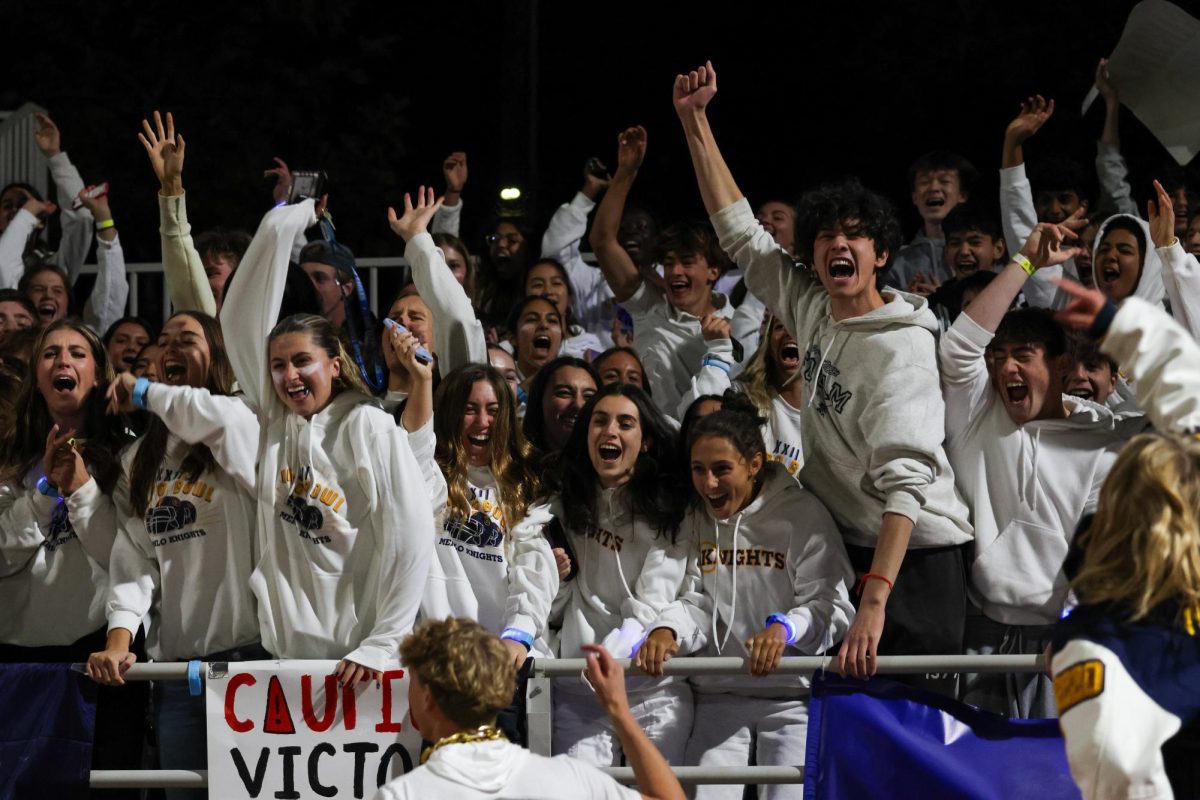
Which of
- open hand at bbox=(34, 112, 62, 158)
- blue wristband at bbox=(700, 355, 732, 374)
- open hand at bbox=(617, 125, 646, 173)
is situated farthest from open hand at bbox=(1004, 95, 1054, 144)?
open hand at bbox=(34, 112, 62, 158)

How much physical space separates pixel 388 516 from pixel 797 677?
4.92 feet

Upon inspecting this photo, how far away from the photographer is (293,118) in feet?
45.9

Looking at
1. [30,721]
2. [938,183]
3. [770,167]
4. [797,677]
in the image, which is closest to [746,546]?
[797,677]

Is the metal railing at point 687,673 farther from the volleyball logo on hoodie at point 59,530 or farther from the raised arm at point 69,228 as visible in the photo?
the raised arm at point 69,228

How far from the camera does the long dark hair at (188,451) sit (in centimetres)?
672

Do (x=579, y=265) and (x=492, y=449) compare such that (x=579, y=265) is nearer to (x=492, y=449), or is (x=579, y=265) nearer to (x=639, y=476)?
(x=492, y=449)

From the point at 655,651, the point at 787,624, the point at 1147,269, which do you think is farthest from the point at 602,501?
the point at 1147,269

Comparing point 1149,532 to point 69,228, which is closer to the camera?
point 1149,532

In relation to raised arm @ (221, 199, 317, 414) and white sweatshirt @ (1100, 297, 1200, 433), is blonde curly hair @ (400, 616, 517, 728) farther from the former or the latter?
raised arm @ (221, 199, 317, 414)

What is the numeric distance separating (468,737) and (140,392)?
2.23 metres

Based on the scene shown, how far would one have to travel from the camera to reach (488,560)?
6.94 m

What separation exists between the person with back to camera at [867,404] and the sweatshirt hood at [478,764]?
156 cm

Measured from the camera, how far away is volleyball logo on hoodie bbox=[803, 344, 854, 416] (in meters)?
6.36

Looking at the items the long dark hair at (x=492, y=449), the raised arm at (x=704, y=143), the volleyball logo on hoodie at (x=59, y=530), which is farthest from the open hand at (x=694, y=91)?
the volleyball logo on hoodie at (x=59, y=530)
